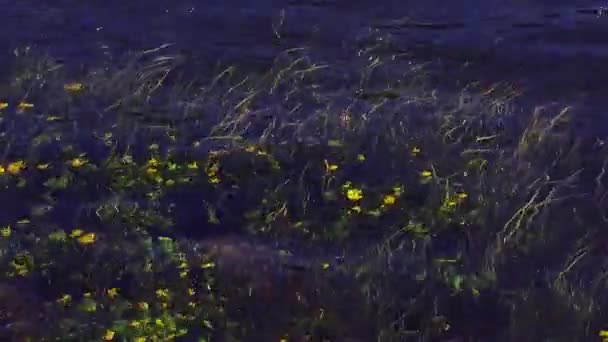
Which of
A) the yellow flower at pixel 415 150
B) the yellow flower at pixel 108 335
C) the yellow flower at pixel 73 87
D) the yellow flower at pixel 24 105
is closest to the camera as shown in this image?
the yellow flower at pixel 108 335

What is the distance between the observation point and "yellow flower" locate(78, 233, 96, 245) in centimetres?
877

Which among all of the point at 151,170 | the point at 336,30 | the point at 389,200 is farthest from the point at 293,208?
the point at 336,30

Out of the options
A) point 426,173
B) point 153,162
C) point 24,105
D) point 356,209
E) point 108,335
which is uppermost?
point 24,105

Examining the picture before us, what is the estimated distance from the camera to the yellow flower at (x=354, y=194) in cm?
955

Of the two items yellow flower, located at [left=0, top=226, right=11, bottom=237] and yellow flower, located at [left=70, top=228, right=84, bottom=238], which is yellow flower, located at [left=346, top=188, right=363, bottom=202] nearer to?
yellow flower, located at [left=70, top=228, right=84, bottom=238]

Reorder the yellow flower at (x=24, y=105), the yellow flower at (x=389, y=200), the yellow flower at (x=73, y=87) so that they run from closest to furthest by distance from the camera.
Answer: the yellow flower at (x=389, y=200) → the yellow flower at (x=24, y=105) → the yellow flower at (x=73, y=87)

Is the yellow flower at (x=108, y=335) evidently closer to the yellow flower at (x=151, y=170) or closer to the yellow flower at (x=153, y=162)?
the yellow flower at (x=151, y=170)

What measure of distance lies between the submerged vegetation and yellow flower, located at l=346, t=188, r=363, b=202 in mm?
18

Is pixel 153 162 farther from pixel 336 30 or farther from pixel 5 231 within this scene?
pixel 336 30

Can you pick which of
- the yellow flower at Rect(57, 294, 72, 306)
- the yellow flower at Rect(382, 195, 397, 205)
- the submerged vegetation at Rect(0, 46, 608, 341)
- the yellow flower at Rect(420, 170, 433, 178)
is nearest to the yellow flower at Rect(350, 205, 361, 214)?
the submerged vegetation at Rect(0, 46, 608, 341)

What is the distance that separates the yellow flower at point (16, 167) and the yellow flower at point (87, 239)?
147cm

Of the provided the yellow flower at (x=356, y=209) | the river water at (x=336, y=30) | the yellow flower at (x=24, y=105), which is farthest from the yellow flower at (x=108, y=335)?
the river water at (x=336, y=30)

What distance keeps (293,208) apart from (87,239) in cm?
174

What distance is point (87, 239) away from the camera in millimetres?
8820
